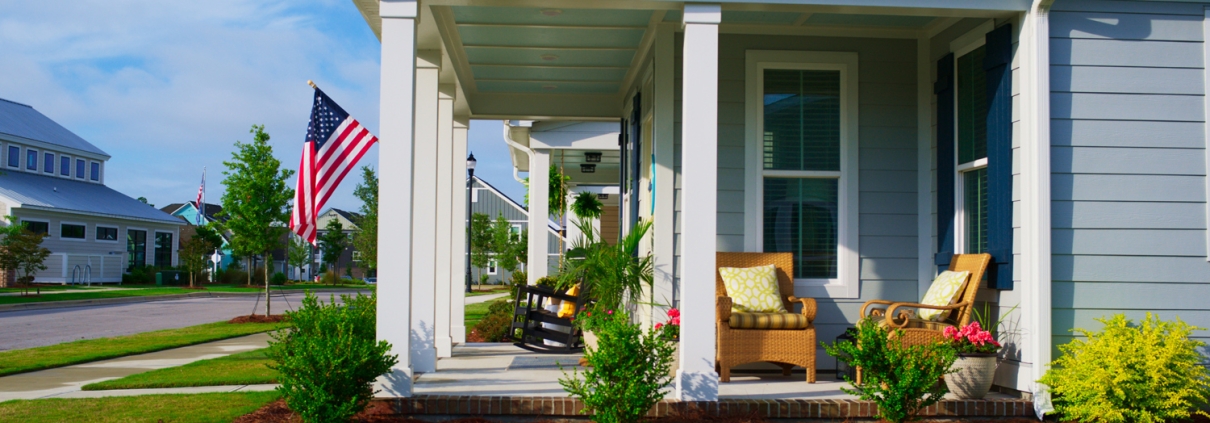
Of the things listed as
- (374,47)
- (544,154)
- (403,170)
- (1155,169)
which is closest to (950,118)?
(1155,169)

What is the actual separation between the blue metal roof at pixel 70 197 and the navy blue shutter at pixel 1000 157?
28.1 meters

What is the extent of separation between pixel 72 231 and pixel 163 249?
236 inches

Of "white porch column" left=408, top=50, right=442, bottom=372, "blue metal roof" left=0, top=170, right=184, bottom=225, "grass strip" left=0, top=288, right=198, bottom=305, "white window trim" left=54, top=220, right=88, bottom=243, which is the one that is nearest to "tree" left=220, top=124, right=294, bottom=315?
"grass strip" left=0, top=288, right=198, bottom=305

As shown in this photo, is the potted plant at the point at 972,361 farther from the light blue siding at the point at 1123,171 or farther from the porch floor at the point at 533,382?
the light blue siding at the point at 1123,171

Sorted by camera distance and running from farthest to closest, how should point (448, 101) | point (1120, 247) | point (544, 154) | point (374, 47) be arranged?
point (544, 154), point (448, 101), point (374, 47), point (1120, 247)

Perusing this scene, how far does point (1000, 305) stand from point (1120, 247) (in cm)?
72

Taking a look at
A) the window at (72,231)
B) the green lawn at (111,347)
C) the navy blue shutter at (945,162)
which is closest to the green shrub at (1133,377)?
the navy blue shutter at (945,162)

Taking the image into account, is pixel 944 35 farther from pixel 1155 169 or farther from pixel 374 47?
pixel 374 47

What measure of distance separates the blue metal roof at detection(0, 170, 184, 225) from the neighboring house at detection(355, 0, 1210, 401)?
25.6 metres

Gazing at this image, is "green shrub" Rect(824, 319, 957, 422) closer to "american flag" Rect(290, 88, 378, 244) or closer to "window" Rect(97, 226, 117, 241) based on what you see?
"american flag" Rect(290, 88, 378, 244)

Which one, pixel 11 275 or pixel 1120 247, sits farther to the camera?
pixel 11 275

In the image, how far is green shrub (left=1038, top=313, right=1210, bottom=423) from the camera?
4.29 metres

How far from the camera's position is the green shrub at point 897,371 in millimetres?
4270

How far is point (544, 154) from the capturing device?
38.9ft
